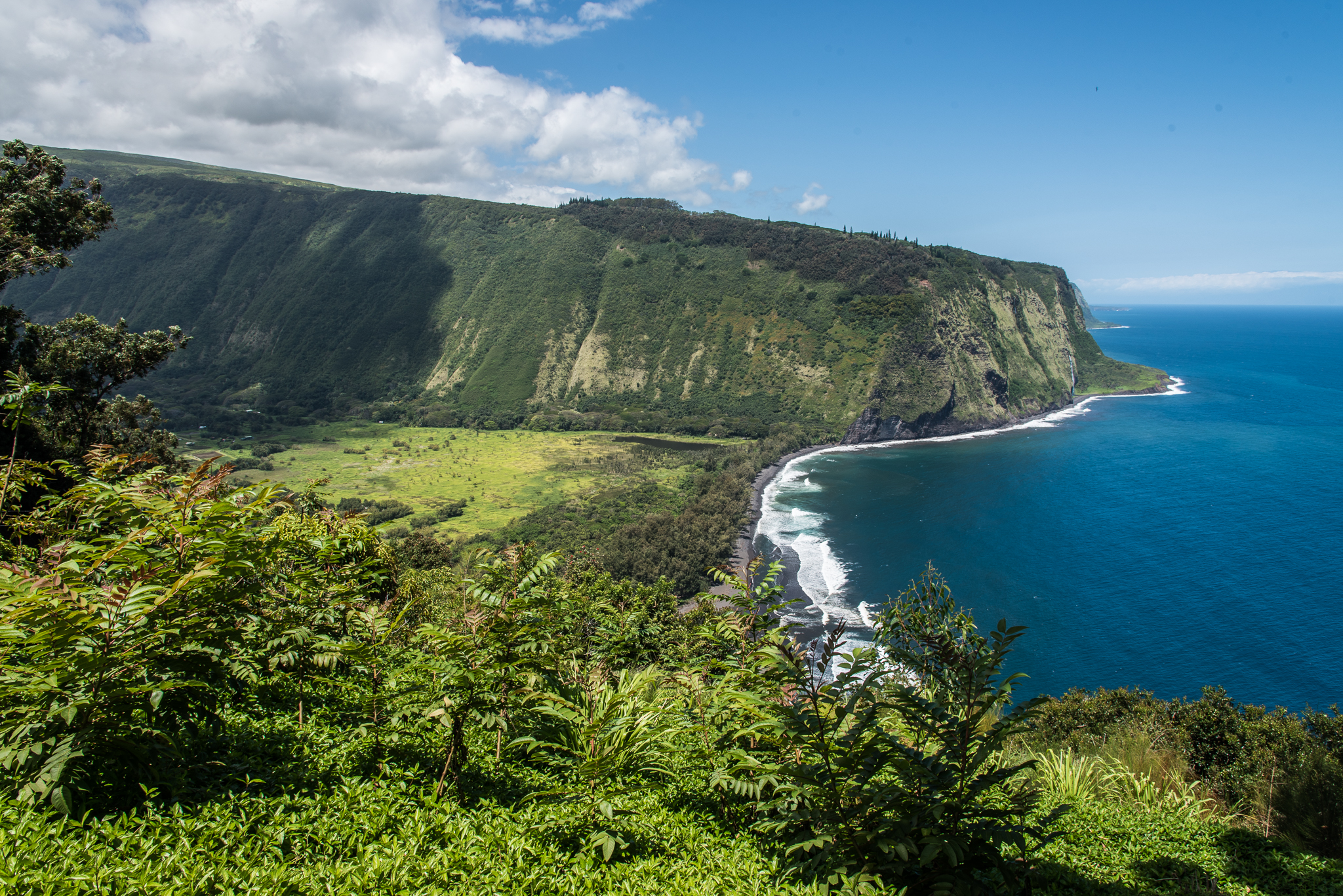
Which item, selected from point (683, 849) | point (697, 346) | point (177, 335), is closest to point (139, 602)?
point (683, 849)

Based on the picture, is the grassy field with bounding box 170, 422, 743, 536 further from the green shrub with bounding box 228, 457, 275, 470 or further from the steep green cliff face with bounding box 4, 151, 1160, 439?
the steep green cliff face with bounding box 4, 151, 1160, 439

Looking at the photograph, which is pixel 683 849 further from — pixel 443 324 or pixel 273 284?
pixel 273 284

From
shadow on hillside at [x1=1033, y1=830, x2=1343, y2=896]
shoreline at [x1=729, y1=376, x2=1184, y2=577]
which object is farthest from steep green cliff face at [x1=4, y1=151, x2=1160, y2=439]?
shadow on hillside at [x1=1033, y1=830, x2=1343, y2=896]

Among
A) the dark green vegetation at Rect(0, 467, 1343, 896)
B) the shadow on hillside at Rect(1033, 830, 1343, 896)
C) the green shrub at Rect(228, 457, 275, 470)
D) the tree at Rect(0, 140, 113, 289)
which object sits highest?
the tree at Rect(0, 140, 113, 289)

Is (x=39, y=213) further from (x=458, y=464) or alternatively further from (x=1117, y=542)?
(x=458, y=464)

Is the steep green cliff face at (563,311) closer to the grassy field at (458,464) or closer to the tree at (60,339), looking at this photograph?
the grassy field at (458,464)

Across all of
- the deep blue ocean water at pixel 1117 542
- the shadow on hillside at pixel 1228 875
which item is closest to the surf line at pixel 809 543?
the deep blue ocean water at pixel 1117 542

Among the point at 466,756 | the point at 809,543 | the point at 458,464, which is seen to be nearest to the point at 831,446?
the point at 809,543
